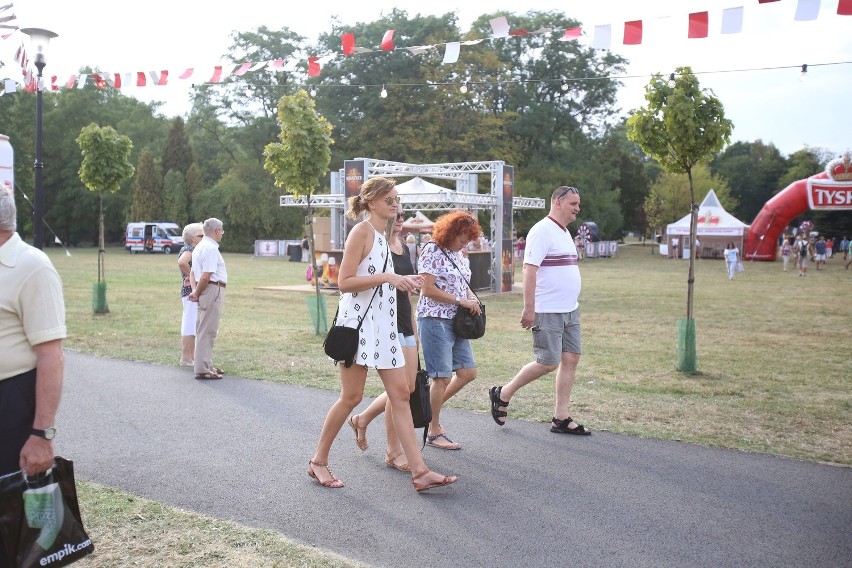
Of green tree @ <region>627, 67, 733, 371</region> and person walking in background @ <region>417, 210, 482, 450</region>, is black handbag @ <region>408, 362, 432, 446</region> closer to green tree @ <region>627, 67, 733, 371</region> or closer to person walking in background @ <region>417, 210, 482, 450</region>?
person walking in background @ <region>417, 210, 482, 450</region>

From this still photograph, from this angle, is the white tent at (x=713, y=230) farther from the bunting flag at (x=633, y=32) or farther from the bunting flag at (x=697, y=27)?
the bunting flag at (x=697, y=27)

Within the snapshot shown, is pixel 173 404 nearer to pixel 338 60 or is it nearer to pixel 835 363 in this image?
pixel 835 363

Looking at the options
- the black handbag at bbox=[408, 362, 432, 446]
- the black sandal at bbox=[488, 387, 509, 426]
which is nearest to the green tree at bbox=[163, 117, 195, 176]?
the black sandal at bbox=[488, 387, 509, 426]

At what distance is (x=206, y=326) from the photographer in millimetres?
8586

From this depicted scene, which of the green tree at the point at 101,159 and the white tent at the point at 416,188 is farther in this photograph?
the white tent at the point at 416,188

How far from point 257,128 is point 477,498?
5289 centimetres

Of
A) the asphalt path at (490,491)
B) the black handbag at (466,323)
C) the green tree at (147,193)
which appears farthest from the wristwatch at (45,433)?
the green tree at (147,193)

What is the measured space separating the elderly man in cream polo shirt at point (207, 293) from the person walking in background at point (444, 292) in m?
3.58

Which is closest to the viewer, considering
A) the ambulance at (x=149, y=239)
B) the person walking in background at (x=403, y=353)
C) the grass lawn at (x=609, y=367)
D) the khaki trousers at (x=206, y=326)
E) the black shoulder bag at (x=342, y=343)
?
the grass lawn at (x=609, y=367)

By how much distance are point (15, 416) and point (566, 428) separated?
13.8 feet

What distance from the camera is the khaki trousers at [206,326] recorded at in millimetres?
8586

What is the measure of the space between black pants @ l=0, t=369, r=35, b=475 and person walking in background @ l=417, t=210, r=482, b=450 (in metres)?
3.01

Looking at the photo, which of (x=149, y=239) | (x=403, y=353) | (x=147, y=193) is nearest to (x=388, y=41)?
(x=403, y=353)

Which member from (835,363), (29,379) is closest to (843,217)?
(835,363)
